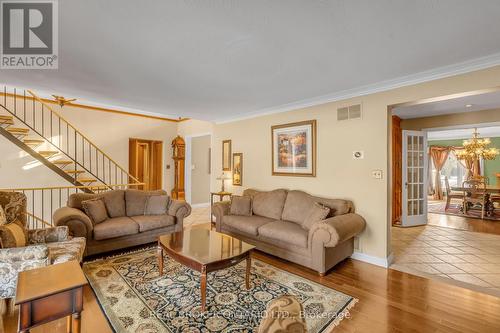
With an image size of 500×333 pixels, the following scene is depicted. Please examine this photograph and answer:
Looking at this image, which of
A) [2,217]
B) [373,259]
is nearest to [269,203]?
[373,259]

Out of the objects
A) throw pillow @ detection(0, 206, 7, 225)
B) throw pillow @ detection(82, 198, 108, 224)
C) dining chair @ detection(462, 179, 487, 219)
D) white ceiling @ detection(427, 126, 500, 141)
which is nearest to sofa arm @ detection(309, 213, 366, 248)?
throw pillow @ detection(82, 198, 108, 224)

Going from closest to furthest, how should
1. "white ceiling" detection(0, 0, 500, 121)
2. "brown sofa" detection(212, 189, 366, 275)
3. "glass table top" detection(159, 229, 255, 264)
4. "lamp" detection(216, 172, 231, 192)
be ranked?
"white ceiling" detection(0, 0, 500, 121) → "glass table top" detection(159, 229, 255, 264) → "brown sofa" detection(212, 189, 366, 275) → "lamp" detection(216, 172, 231, 192)

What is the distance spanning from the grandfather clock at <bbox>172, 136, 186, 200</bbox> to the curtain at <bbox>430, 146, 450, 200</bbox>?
9922mm

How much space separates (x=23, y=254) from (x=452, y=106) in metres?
6.82

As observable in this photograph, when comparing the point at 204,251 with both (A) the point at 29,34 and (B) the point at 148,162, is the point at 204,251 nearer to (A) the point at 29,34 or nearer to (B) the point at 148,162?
(A) the point at 29,34

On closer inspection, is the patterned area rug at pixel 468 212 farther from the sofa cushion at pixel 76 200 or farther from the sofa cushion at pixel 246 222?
the sofa cushion at pixel 76 200

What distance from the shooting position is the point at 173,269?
3.04 metres

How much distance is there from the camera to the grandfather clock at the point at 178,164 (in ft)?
24.1

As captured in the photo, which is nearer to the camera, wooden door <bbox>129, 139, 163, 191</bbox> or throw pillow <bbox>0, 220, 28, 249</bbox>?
throw pillow <bbox>0, 220, 28, 249</bbox>

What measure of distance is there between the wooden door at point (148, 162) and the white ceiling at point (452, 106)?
646 cm

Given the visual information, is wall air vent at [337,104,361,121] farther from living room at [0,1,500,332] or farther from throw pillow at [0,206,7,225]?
throw pillow at [0,206,7,225]

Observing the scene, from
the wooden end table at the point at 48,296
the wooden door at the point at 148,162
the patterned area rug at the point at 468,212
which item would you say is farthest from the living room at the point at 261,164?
the patterned area rug at the point at 468,212

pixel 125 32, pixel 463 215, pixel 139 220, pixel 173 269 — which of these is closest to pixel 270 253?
pixel 173 269

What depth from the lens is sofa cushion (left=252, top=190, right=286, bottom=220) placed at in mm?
4098
